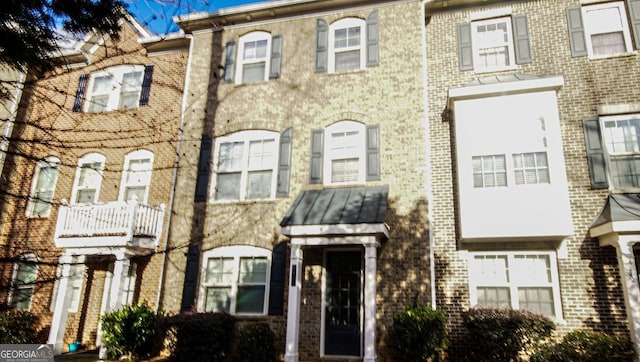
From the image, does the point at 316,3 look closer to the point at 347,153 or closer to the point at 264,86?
the point at 264,86

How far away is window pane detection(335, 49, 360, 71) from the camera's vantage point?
12.7 meters

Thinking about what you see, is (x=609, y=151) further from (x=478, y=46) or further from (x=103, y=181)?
(x=103, y=181)

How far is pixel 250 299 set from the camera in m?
11.5

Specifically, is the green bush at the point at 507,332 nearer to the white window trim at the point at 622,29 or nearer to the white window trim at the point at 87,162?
the white window trim at the point at 622,29

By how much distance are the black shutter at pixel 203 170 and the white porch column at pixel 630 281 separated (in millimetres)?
9781

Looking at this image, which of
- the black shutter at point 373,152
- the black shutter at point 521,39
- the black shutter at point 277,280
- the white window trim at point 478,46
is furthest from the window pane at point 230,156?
the black shutter at point 521,39

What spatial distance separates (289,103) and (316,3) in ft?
9.97

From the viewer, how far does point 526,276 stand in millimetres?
10289

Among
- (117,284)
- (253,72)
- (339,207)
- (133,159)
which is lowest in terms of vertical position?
(117,284)

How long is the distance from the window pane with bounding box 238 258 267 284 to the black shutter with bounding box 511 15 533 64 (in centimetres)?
830

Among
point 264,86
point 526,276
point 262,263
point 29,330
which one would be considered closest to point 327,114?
point 264,86

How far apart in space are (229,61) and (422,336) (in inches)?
365

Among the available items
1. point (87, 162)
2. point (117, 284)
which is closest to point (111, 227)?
point (117, 284)

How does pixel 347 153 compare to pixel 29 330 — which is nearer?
pixel 347 153
